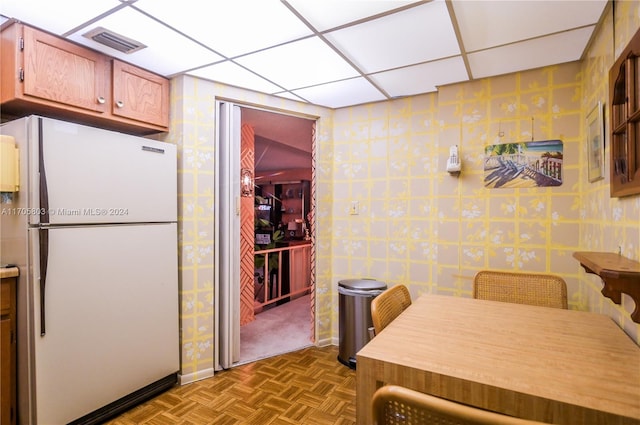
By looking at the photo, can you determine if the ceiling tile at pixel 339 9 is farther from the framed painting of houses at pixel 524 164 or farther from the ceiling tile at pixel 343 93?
the framed painting of houses at pixel 524 164

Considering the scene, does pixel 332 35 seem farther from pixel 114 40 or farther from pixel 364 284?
pixel 364 284

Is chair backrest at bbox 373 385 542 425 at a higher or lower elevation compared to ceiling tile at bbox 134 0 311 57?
lower

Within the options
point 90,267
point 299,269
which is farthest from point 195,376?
point 299,269

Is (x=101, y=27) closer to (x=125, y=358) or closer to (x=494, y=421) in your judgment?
(x=125, y=358)

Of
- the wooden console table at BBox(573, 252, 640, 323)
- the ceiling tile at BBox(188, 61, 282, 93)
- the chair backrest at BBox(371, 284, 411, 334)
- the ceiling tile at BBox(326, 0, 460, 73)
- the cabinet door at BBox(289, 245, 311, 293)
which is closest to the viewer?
the wooden console table at BBox(573, 252, 640, 323)

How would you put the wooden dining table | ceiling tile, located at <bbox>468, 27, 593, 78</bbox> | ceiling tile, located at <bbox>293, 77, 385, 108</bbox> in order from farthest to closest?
ceiling tile, located at <bbox>293, 77, 385, 108</bbox>, ceiling tile, located at <bbox>468, 27, 593, 78</bbox>, the wooden dining table

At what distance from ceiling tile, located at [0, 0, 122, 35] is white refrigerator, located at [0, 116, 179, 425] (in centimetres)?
51

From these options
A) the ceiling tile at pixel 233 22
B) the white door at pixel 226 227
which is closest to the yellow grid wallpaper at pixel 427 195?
the white door at pixel 226 227

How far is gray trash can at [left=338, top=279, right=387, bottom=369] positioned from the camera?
2670 millimetres

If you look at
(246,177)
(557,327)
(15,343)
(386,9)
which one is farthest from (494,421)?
(246,177)

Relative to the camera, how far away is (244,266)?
356cm

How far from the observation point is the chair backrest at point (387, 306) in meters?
1.39

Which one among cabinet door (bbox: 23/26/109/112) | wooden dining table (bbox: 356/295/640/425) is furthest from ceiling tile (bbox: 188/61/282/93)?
wooden dining table (bbox: 356/295/640/425)

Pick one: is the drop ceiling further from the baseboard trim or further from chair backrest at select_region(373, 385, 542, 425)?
the baseboard trim
